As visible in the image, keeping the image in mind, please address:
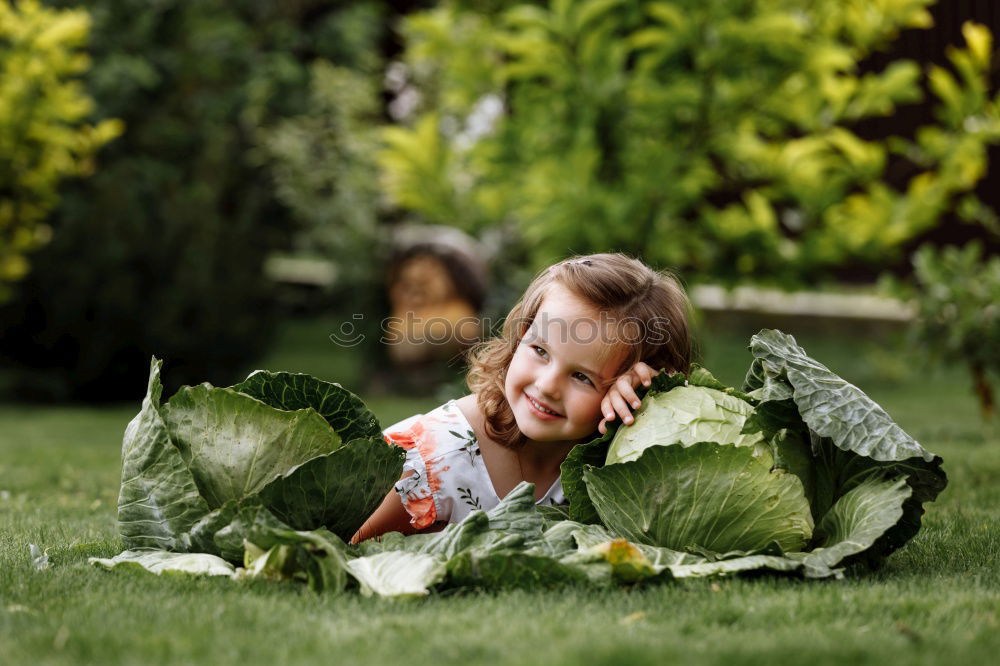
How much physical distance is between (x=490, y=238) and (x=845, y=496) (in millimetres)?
7531

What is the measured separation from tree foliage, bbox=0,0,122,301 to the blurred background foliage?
7 cm

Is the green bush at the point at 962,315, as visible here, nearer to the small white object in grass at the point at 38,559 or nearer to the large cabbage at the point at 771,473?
the large cabbage at the point at 771,473

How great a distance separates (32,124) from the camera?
8.14 m

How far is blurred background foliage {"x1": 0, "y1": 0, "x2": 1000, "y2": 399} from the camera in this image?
6484 millimetres

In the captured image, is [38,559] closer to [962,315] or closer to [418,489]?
[418,489]

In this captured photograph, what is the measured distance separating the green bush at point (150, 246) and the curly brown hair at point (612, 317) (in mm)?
6186

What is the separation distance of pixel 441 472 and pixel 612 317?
689mm

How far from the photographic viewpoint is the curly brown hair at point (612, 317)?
10.5 feet

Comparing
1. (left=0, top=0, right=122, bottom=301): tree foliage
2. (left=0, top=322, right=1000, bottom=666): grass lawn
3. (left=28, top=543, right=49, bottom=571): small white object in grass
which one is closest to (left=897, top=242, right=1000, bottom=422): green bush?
(left=0, top=322, right=1000, bottom=666): grass lawn

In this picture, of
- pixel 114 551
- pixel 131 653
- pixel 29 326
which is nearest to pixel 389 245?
pixel 29 326

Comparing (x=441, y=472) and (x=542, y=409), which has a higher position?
(x=542, y=409)

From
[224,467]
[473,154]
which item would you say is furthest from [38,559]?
[473,154]

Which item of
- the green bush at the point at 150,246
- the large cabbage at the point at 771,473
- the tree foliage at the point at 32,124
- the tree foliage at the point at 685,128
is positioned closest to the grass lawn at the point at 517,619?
the large cabbage at the point at 771,473

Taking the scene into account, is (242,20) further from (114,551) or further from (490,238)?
(114,551)
